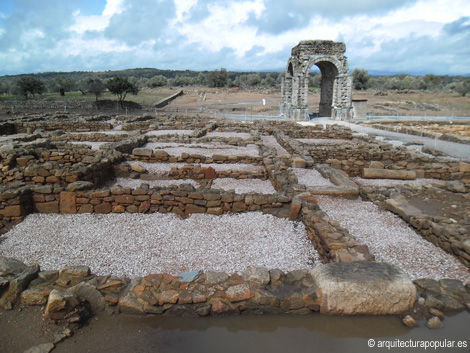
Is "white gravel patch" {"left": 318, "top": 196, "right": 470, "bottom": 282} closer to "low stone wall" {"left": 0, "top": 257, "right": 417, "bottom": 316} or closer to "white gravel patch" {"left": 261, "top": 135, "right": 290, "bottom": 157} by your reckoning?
"low stone wall" {"left": 0, "top": 257, "right": 417, "bottom": 316}

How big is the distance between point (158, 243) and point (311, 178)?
609cm

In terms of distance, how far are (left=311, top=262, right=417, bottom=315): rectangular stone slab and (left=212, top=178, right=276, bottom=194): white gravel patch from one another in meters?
5.24

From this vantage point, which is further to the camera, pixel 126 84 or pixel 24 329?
pixel 126 84

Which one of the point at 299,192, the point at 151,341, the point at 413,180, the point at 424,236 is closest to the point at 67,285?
the point at 151,341

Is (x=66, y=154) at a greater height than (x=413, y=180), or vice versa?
(x=66, y=154)

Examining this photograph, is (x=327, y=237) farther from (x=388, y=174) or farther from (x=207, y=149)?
(x=207, y=149)

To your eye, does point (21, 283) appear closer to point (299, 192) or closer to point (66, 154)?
point (299, 192)

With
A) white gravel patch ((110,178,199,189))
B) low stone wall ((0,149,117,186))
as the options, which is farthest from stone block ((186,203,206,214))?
low stone wall ((0,149,117,186))

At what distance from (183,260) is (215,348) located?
2.15 meters

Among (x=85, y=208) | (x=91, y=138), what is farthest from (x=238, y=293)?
(x=91, y=138)

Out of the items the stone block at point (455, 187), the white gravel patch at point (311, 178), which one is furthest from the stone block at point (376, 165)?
the stone block at point (455, 187)

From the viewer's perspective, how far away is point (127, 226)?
682cm

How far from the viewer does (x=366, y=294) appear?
155 inches

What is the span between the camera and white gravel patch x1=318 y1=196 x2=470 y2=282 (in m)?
5.23
